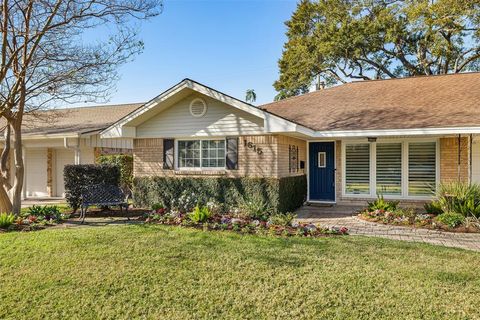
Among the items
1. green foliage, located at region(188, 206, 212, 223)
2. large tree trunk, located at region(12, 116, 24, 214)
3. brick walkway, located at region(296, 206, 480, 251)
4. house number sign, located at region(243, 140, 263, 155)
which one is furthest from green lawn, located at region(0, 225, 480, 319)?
house number sign, located at region(243, 140, 263, 155)

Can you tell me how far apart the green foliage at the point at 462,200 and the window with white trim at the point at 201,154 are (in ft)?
21.0

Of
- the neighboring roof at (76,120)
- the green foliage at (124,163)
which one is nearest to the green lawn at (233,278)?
the neighboring roof at (76,120)

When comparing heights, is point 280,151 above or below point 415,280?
above

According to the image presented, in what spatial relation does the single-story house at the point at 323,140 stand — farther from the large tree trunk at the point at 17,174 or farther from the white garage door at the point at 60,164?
the large tree trunk at the point at 17,174

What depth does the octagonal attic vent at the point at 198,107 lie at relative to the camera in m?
10.8

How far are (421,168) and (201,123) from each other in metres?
7.63

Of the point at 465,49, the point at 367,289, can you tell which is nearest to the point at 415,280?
the point at 367,289

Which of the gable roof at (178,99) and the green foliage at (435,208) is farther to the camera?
the gable roof at (178,99)

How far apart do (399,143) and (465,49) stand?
1683 centimetres

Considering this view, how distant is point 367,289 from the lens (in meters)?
4.40

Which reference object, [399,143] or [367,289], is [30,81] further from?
[399,143]

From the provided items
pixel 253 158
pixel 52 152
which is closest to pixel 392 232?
pixel 253 158

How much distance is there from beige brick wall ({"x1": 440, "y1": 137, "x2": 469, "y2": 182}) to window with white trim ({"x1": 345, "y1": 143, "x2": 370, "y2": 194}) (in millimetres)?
2333

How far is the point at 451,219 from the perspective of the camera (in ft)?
26.4
